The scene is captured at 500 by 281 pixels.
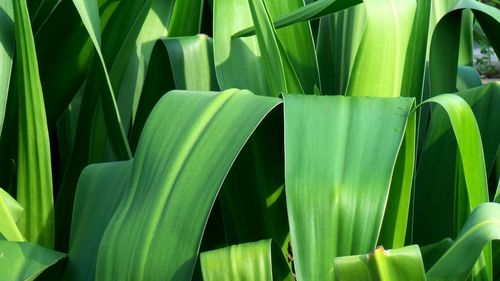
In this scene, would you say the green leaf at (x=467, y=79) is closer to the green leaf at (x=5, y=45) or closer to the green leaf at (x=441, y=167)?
the green leaf at (x=441, y=167)

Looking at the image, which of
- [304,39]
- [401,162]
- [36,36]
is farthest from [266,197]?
[36,36]

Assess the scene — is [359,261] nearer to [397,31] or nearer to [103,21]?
[397,31]

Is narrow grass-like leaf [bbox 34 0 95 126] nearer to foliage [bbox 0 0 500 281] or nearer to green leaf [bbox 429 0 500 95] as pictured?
foliage [bbox 0 0 500 281]

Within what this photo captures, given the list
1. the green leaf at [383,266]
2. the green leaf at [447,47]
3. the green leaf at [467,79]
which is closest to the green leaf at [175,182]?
the green leaf at [383,266]

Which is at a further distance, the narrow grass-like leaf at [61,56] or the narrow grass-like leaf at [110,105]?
the narrow grass-like leaf at [61,56]

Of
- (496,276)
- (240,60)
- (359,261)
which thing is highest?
(240,60)
